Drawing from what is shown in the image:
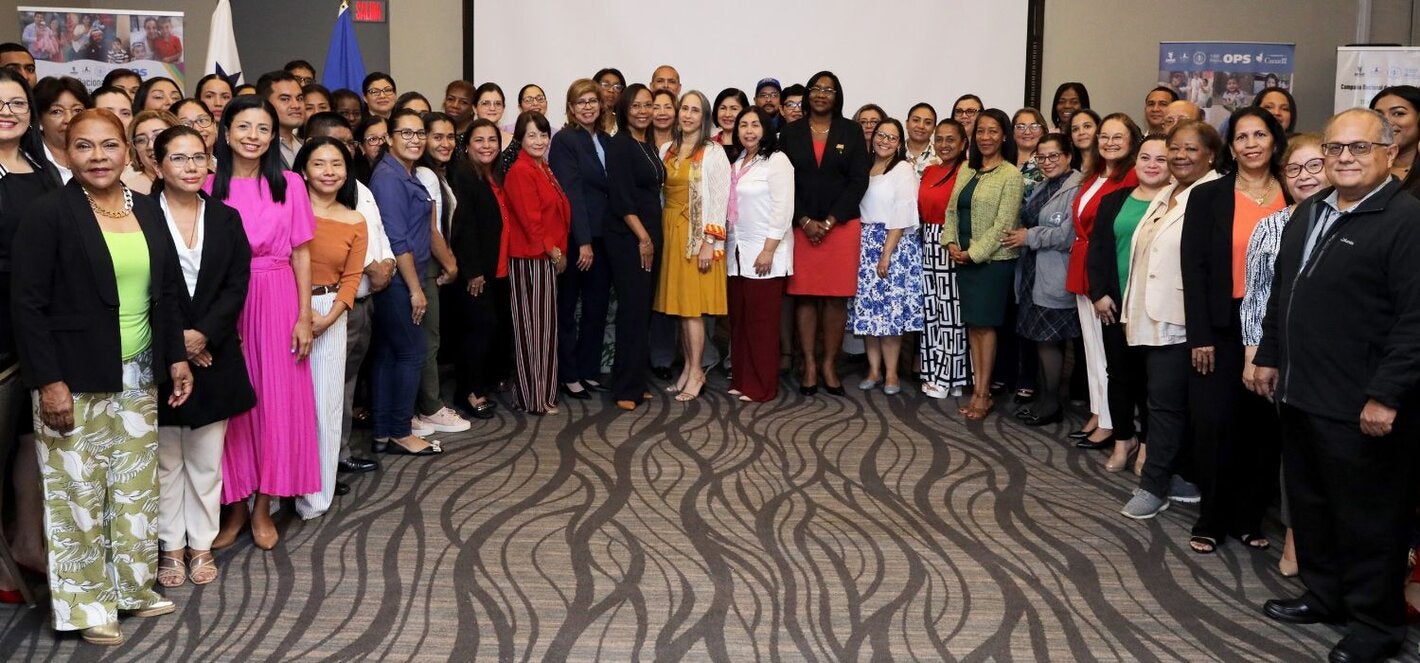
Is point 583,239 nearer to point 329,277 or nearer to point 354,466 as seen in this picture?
point 354,466

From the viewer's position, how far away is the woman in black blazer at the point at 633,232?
5957 millimetres

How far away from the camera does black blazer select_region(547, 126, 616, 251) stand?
19.7ft

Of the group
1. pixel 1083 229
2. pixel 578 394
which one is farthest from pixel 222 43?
pixel 1083 229

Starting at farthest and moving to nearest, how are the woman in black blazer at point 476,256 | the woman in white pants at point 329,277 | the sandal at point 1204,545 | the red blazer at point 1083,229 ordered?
the woman in black blazer at point 476,256 → the red blazer at point 1083,229 → the woman in white pants at point 329,277 → the sandal at point 1204,545

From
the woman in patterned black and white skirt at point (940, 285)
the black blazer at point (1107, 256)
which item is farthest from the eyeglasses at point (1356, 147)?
the woman in patterned black and white skirt at point (940, 285)

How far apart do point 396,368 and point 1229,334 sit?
3269 mm

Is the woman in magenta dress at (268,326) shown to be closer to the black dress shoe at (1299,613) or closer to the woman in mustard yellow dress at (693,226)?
the woman in mustard yellow dress at (693,226)

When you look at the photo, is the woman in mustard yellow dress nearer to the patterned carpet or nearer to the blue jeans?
the patterned carpet

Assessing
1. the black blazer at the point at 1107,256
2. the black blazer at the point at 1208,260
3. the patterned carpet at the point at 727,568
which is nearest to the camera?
the patterned carpet at the point at 727,568

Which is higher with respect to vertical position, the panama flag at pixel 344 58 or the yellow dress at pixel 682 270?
the panama flag at pixel 344 58

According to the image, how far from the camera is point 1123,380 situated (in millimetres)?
4945

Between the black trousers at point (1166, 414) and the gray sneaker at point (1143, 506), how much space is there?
24mm

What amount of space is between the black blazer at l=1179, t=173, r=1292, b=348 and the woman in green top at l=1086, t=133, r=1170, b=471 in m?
0.54

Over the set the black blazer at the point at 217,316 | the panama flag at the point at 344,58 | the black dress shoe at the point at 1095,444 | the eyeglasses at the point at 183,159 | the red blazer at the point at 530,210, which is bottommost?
the black dress shoe at the point at 1095,444
